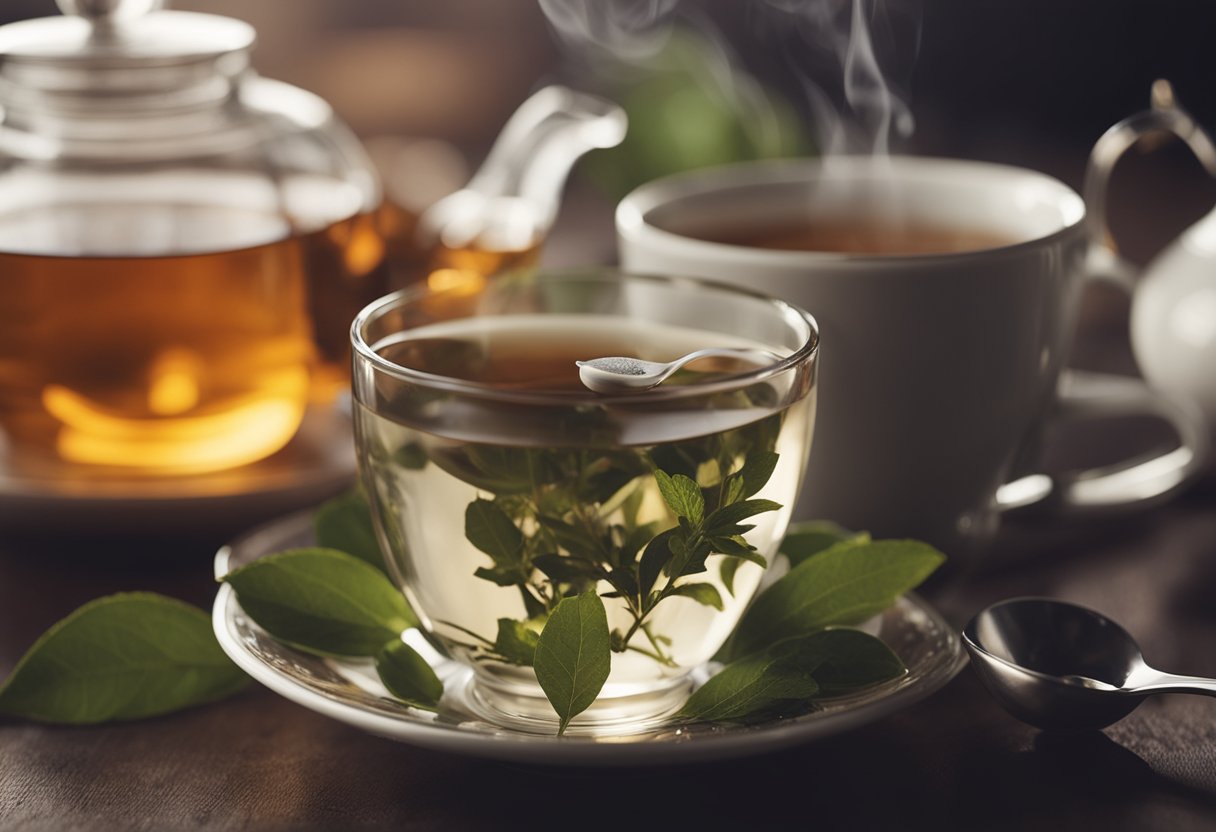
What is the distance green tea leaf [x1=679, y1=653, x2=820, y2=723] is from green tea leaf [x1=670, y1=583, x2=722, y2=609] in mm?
31

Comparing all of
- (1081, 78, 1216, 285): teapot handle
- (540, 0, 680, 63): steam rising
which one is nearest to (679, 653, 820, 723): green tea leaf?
(1081, 78, 1216, 285): teapot handle

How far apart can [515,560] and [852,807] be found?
0.58 ft

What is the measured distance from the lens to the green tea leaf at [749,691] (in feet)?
2.02

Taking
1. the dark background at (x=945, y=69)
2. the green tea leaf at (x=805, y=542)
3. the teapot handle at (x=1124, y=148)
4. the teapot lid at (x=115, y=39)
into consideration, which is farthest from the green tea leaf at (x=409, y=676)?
the dark background at (x=945, y=69)

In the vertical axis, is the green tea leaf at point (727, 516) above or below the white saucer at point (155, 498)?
above

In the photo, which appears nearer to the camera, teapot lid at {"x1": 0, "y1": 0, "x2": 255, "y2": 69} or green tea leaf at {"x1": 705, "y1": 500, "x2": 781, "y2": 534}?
green tea leaf at {"x1": 705, "y1": 500, "x2": 781, "y2": 534}

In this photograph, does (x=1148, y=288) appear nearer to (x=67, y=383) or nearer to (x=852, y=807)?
(x=852, y=807)

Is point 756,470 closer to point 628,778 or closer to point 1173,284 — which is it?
point 628,778

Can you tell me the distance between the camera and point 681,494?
610mm

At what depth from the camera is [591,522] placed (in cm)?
62

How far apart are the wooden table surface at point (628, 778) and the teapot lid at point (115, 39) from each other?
1.24 ft

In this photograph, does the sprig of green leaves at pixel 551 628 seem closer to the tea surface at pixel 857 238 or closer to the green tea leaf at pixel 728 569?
the green tea leaf at pixel 728 569

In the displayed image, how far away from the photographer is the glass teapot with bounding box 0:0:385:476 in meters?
0.92

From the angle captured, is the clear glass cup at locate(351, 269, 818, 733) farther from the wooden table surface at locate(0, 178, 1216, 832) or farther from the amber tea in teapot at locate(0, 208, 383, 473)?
the amber tea in teapot at locate(0, 208, 383, 473)
